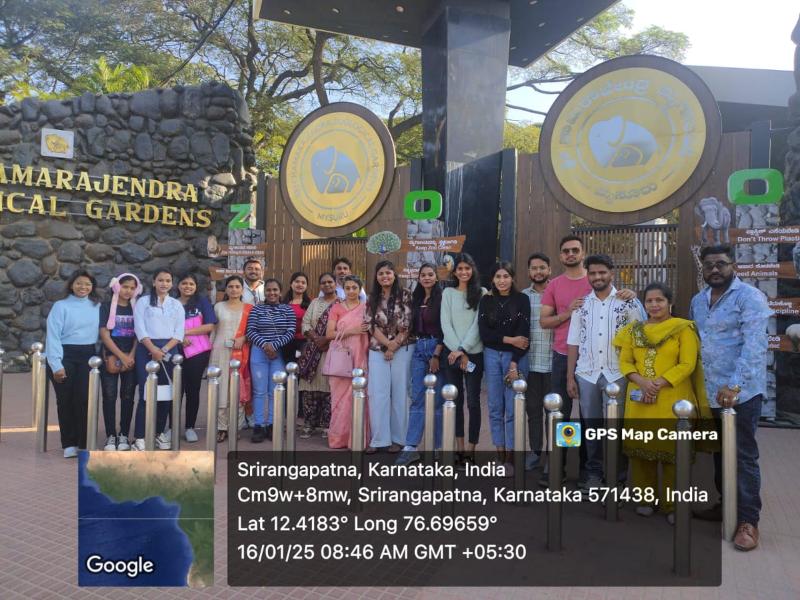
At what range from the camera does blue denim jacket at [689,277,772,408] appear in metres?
3.52

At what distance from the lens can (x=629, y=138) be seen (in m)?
7.28

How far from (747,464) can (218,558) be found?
2993 mm

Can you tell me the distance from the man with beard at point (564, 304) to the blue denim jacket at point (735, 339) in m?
0.90

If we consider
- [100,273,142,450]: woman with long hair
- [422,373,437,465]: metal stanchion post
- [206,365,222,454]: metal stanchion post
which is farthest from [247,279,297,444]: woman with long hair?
[422,373,437,465]: metal stanchion post

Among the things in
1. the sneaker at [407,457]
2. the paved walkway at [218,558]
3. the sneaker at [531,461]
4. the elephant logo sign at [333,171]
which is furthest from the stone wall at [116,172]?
the sneaker at [531,461]

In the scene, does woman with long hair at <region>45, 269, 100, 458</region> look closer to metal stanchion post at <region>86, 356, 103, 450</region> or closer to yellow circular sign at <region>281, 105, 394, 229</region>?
metal stanchion post at <region>86, 356, 103, 450</region>

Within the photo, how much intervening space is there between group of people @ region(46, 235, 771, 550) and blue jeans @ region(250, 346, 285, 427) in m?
0.01

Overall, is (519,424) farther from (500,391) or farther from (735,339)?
(735,339)

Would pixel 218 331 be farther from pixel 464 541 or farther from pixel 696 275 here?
pixel 696 275

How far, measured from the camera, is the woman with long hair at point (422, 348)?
199 inches

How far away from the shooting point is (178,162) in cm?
1132

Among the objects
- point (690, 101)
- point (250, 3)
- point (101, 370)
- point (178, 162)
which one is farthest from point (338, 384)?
point (250, 3)

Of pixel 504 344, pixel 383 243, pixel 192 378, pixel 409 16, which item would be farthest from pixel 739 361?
pixel 409 16

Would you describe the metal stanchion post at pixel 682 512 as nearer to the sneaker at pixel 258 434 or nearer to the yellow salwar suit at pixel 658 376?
the yellow salwar suit at pixel 658 376
